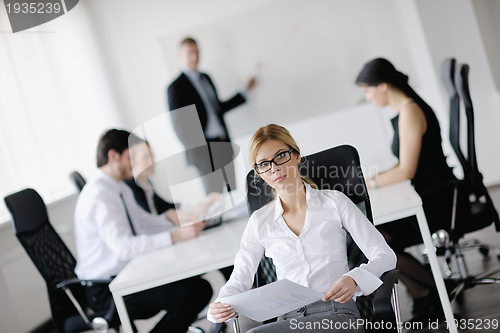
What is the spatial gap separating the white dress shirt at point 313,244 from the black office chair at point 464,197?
0.81 m

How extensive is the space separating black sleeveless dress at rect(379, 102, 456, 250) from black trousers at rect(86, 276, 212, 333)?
3.33ft

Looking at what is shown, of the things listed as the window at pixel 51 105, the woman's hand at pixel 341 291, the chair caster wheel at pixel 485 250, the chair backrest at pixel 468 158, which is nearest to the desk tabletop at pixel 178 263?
the woman's hand at pixel 341 291

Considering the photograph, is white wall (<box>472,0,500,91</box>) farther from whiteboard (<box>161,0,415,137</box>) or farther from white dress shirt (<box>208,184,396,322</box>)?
white dress shirt (<box>208,184,396,322</box>)

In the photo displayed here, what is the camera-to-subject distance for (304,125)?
4.54m

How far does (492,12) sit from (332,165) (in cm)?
347

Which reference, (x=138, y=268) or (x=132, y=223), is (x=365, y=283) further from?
(x=132, y=223)

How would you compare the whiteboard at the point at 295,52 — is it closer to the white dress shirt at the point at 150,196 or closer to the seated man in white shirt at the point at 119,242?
the white dress shirt at the point at 150,196

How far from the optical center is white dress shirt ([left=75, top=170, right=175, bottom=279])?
2207 millimetres

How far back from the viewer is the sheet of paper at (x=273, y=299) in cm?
134

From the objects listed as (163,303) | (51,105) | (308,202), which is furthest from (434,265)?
(51,105)

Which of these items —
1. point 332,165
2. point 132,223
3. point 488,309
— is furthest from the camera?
point 132,223

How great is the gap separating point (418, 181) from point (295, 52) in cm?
257

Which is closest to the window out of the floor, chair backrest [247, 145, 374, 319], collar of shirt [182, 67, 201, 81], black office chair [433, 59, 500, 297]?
collar of shirt [182, 67, 201, 81]

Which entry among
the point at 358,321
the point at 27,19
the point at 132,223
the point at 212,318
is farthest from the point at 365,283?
the point at 132,223
